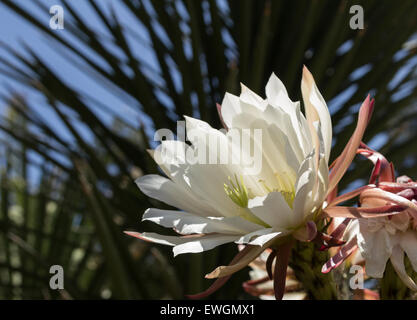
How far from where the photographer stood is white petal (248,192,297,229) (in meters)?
0.29

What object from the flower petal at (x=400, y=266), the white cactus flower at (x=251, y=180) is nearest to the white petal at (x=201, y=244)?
the white cactus flower at (x=251, y=180)

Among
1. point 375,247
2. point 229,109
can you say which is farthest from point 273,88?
point 375,247

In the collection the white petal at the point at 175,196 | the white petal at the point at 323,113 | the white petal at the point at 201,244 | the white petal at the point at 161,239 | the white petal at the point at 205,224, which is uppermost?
the white petal at the point at 323,113

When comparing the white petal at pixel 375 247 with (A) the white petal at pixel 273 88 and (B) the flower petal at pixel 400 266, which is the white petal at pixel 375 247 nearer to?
(B) the flower petal at pixel 400 266

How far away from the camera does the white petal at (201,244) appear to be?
0.29 metres

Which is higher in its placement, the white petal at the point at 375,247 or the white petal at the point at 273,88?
the white petal at the point at 273,88

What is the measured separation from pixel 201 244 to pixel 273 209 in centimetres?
5

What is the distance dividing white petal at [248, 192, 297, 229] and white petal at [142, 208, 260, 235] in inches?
0.4

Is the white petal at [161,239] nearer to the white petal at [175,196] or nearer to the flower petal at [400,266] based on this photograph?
the white petal at [175,196]

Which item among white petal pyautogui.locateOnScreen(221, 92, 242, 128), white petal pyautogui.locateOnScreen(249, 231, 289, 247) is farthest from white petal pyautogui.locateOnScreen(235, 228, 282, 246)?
white petal pyautogui.locateOnScreen(221, 92, 242, 128)

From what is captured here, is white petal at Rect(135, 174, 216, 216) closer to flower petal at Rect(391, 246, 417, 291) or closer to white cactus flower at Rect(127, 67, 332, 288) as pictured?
white cactus flower at Rect(127, 67, 332, 288)

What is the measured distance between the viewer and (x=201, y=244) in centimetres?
29

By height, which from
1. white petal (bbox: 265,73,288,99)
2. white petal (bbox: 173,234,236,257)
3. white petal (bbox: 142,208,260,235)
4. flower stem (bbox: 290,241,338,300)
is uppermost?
white petal (bbox: 265,73,288,99)

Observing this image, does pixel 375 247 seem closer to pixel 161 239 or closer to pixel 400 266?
pixel 400 266
